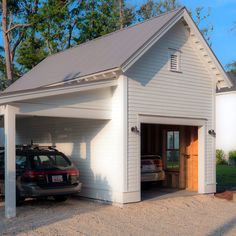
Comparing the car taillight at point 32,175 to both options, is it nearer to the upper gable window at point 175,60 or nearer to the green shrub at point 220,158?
the upper gable window at point 175,60

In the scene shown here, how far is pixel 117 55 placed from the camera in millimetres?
13086

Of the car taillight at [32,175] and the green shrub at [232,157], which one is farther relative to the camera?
the green shrub at [232,157]

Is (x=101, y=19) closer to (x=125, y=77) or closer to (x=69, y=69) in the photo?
(x=69, y=69)

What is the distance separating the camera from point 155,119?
43.6 ft

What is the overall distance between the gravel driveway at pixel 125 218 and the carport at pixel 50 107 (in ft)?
3.54

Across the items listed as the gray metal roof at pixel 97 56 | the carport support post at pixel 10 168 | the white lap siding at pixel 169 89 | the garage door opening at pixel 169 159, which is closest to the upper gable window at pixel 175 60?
the white lap siding at pixel 169 89

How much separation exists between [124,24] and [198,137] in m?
22.5

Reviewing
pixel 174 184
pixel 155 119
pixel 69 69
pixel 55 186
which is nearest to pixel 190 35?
pixel 155 119

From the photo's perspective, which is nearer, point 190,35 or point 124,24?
point 190,35

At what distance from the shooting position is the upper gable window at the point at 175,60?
13.9 m

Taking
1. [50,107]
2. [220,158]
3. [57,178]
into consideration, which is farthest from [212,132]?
[220,158]

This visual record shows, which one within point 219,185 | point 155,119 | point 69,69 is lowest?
point 219,185

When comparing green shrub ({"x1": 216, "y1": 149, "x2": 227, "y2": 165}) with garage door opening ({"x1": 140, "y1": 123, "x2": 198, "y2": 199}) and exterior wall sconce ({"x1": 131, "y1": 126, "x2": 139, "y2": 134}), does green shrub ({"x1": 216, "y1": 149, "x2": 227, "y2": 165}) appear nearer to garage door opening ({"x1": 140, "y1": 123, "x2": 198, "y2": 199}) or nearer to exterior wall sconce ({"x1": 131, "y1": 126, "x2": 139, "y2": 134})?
garage door opening ({"x1": 140, "y1": 123, "x2": 198, "y2": 199})

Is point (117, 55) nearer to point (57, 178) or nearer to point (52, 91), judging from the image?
point (52, 91)
